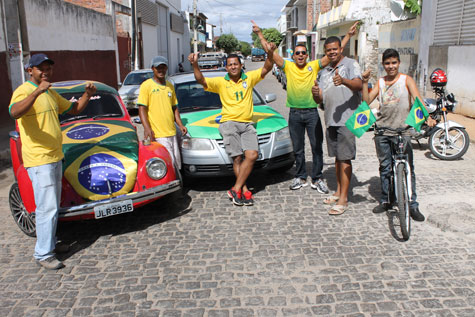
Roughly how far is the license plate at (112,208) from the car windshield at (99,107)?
1.97 metres

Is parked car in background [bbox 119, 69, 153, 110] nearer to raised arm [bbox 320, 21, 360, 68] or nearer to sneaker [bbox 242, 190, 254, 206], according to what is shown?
sneaker [bbox 242, 190, 254, 206]

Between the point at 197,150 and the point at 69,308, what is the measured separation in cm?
311

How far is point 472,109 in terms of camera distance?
1157cm

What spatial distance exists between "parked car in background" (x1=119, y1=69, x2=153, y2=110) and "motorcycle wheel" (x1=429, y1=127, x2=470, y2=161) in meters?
9.28

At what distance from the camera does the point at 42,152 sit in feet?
13.3

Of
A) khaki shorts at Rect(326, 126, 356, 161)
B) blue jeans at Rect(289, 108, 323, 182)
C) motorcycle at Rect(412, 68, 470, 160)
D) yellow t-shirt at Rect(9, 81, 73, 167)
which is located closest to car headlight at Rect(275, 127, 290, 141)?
blue jeans at Rect(289, 108, 323, 182)

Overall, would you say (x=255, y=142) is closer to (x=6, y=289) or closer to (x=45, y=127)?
(x=45, y=127)

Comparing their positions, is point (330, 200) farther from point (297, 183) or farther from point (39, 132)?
point (39, 132)

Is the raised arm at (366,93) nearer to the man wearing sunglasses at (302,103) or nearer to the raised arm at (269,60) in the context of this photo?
the man wearing sunglasses at (302,103)

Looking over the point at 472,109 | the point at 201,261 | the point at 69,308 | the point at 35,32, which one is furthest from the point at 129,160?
the point at 35,32

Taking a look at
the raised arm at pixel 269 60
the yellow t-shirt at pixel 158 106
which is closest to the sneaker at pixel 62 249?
the yellow t-shirt at pixel 158 106

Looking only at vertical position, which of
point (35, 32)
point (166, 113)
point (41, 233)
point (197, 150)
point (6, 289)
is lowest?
point (6, 289)

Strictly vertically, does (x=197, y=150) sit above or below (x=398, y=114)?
below

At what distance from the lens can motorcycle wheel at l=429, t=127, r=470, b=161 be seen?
7785 millimetres
